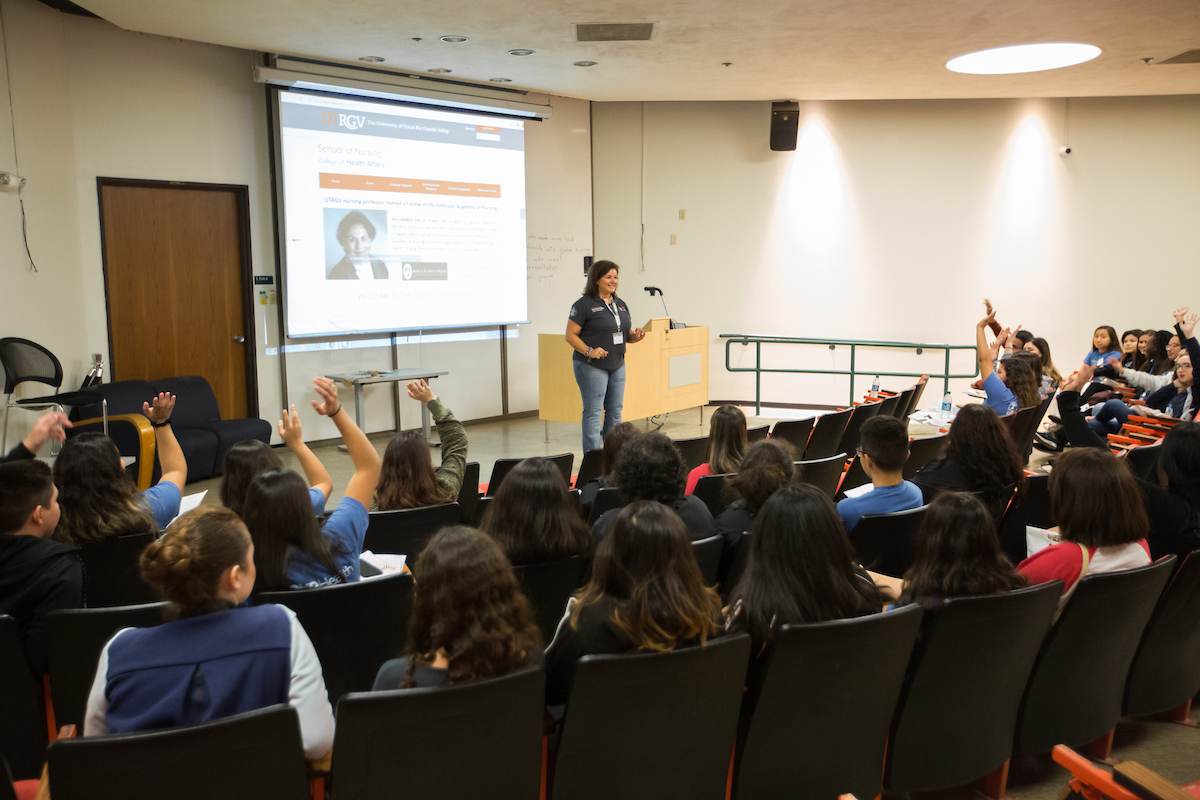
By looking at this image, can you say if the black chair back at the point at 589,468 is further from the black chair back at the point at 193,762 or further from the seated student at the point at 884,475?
the black chair back at the point at 193,762

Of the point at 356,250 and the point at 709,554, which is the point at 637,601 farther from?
the point at 356,250

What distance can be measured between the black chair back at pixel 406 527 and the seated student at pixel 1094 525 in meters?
1.80

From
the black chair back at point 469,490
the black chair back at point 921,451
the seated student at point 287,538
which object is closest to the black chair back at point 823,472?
the black chair back at point 921,451

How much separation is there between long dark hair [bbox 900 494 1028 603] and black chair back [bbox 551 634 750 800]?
60 centimetres

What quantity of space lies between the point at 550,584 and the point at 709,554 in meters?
0.48

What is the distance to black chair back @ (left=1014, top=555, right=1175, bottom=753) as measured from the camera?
2.09m

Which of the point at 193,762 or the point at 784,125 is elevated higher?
the point at 784,125

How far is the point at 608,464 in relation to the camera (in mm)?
3576

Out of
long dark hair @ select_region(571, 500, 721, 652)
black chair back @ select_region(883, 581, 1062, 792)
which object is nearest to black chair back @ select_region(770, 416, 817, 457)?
black chair back @ select_region(883, 581, 1062, 792)

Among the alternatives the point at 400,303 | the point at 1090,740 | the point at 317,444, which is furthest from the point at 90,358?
the point at 1090,740

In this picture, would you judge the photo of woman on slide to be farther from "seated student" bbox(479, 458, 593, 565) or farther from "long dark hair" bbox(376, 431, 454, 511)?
"seated student" bbox(479, 458, 593, 565)

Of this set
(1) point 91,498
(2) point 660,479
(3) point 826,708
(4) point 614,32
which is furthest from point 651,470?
(4) point 614,32

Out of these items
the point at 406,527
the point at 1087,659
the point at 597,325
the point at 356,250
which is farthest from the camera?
the point at 356,250

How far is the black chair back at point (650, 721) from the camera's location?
5.35 ft
